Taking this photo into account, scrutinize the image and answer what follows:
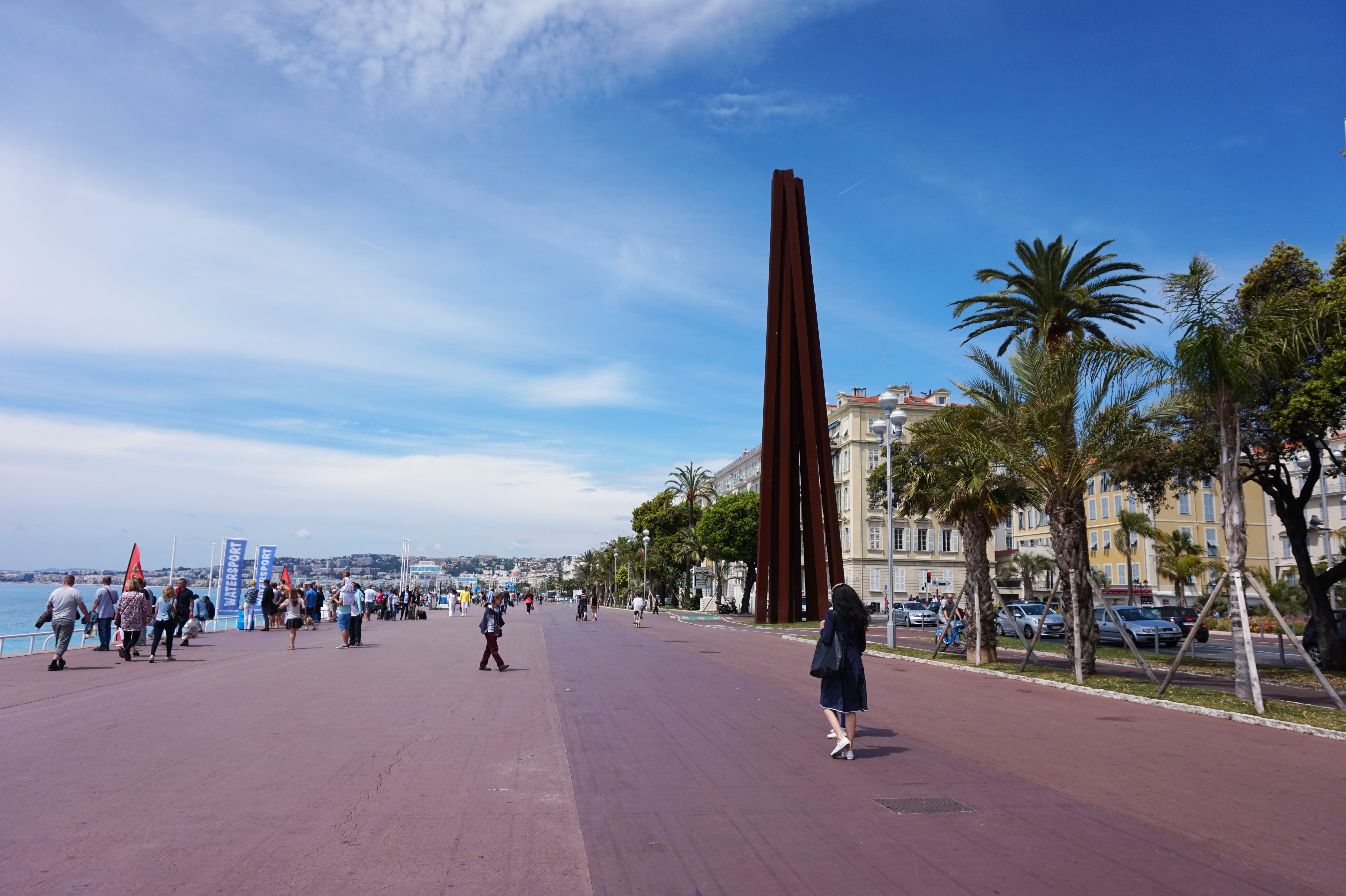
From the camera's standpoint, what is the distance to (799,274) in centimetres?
4291

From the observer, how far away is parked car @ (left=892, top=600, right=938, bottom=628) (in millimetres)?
45594

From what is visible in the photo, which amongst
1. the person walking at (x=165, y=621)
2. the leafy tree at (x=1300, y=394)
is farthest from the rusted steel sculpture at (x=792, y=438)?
the person walking at (x=165, y=621)

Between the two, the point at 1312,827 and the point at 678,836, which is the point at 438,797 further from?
the point at 1312,827

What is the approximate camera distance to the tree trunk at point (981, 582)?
1952cm

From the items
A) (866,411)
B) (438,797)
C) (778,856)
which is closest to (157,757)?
(438,797)

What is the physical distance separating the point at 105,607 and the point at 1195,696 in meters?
20.4

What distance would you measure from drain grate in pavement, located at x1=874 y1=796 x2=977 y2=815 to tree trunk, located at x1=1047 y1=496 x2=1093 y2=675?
36.3ft

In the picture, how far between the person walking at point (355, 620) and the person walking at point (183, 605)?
391cm

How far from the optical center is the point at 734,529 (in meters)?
68.2

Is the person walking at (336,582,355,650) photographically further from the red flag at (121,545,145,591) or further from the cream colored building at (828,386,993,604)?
the cream colored building at (828,386,993,604)

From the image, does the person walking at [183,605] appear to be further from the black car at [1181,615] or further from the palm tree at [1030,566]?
the palm tree at [1030,566]

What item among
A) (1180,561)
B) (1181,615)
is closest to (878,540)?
(1180,561)

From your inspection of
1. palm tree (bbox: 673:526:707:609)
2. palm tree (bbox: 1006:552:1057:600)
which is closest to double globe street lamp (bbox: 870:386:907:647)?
palm tree (bbox: 1006:552:1057:600)

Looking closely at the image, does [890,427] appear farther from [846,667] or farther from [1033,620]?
[846,667]
